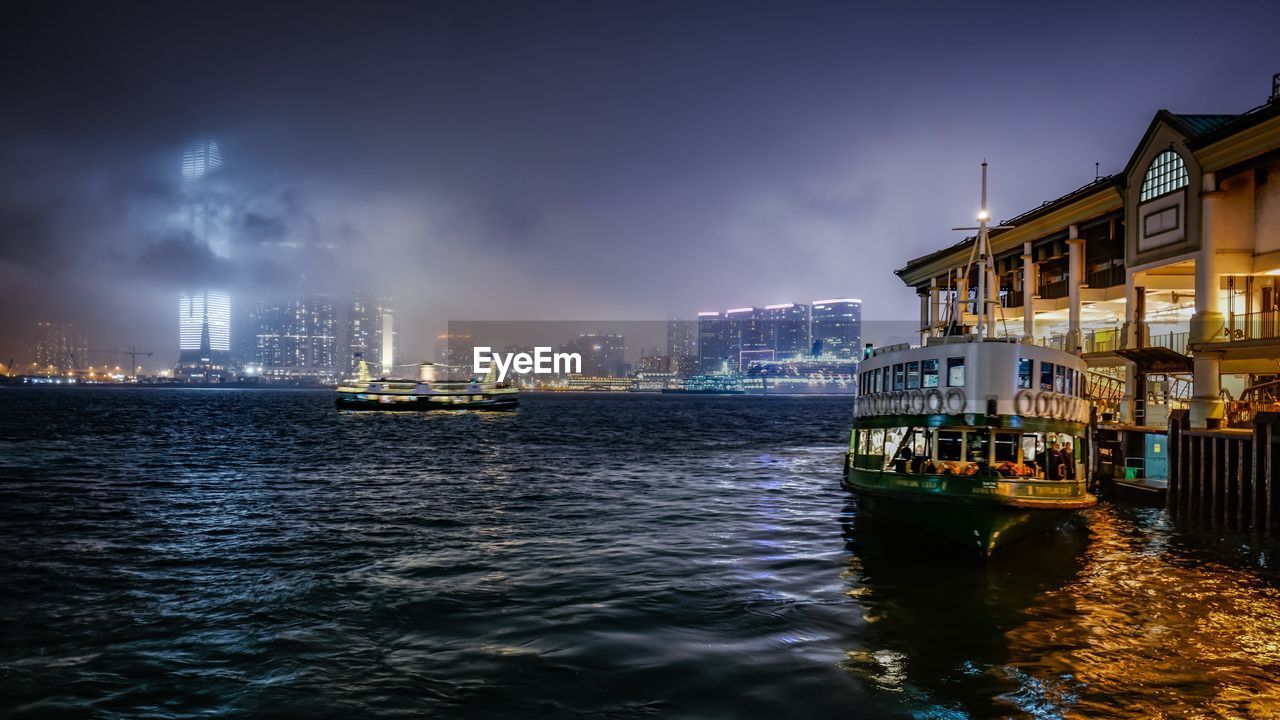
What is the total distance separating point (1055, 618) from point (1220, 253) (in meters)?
21.8

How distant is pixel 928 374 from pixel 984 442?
8.37 feet

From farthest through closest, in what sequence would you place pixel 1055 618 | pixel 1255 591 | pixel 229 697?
pixel 1255 591, pixel 1055 618, pixel 229 697

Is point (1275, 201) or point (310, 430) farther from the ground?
point (1275, 201)

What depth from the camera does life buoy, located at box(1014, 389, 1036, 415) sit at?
20.9 metres

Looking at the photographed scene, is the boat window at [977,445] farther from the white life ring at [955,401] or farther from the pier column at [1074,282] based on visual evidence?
the pier column at [1074,282]

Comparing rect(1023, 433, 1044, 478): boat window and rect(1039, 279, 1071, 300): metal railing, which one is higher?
rect(1039, 279, 1071, 300): metal railing

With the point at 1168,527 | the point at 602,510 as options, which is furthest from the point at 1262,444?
the point at 602,510

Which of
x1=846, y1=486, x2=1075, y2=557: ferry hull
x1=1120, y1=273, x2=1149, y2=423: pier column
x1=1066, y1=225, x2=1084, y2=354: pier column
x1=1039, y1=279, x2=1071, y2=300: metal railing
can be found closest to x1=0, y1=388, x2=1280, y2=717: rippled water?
x1=846, y1=486, x2=1075, y2=557: ferry hull

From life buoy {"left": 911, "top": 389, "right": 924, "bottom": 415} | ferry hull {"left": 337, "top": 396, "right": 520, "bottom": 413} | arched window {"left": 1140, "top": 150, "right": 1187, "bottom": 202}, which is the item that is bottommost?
ferry hull {"left": 337, "top": 396, "right": 520, "bottom": 413}

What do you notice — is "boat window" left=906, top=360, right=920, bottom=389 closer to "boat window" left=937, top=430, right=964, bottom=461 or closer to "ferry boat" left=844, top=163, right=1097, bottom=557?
"ferry boat" left=844, top=163, right=1097, bottom=557

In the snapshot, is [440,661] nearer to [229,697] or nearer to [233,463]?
[229,697]

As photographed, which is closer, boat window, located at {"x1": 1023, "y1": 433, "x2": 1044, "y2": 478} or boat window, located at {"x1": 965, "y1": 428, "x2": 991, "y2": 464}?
boat window, located at {"x1": 965, "y1": 428, "x2": 991, "y2": 464}

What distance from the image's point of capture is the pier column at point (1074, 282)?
41.7 meters

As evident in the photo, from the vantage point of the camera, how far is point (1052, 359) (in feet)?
71.9
